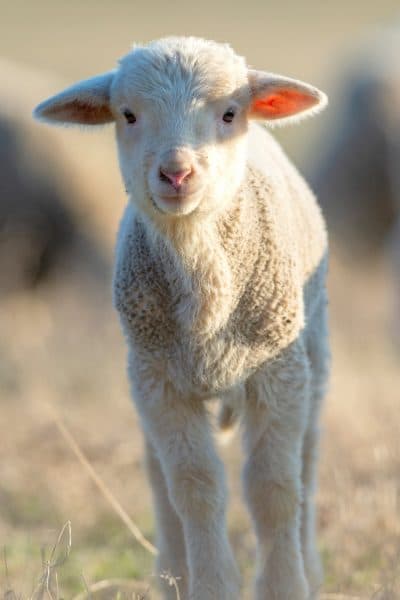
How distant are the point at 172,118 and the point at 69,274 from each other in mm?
9169

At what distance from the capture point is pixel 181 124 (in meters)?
4.76

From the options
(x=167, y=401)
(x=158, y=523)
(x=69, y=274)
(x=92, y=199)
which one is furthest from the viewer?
(x=92, y=199)

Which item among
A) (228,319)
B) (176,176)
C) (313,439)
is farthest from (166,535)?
(176,176)

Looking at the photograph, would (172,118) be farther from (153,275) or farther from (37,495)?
(37,495)

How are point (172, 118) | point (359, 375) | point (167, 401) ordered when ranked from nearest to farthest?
point (172, 118), point (167, 401), point (359, 375)

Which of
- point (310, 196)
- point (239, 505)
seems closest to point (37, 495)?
point (239, 505)

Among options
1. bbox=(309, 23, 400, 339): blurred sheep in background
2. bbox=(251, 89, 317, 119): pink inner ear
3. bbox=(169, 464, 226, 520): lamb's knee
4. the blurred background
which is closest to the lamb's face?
bbox=(251, 89, 317, 119): pink inner ear

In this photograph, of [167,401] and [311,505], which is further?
[311,505]

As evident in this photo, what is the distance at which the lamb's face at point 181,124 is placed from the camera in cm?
468

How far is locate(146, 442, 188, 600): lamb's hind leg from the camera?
18.5 feet

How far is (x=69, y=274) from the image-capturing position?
13.8 meters

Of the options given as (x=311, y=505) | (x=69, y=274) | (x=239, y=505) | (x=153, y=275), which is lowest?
(x=69, y=274)

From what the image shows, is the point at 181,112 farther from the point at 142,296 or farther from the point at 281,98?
the point at 142,296

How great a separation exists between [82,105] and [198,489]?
165 centimetres
